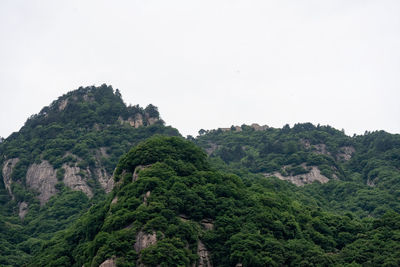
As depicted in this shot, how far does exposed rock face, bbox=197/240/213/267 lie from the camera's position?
2874 inches

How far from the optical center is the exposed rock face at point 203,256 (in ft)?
240

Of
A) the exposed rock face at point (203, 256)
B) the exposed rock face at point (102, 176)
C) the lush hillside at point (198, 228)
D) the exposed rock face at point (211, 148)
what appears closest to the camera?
the lush hillside at point (198, 228)

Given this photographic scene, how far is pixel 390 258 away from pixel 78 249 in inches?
1711

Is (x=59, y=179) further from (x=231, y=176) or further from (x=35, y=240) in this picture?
(x=231, y=176)

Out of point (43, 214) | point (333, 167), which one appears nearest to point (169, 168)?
point (43, 214)

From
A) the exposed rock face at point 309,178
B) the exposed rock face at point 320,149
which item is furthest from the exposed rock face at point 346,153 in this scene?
the exposed rock face at point 309,178

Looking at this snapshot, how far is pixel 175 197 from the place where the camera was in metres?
79.9

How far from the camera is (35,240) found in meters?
103

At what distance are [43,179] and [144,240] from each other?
71.8 m

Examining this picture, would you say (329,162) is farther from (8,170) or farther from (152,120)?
(8,170)

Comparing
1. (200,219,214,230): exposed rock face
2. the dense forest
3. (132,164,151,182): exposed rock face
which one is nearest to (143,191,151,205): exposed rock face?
the dense forest

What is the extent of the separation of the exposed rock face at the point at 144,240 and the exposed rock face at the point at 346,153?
370ft

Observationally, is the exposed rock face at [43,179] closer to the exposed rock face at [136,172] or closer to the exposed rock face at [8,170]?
the exposed rock face at [8,170]

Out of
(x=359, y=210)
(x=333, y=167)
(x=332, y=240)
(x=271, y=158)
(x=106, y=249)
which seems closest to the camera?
(x=106, y=249)
